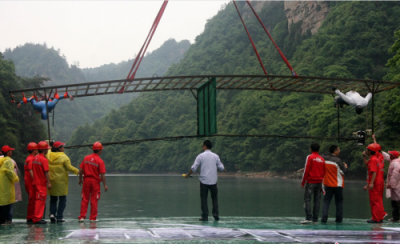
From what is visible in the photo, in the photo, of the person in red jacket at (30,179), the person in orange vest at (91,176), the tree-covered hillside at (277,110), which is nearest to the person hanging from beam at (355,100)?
the person in orange vest at (91,176)

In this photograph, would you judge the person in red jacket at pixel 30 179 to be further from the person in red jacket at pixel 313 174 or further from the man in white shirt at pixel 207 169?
the person in red jacket at pixel 313 174

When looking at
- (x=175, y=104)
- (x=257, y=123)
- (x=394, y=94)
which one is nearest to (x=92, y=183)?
(x=394, y=94)

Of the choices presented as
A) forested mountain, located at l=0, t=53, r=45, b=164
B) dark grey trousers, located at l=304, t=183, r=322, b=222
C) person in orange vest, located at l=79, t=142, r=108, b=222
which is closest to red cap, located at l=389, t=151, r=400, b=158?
dark grey trousers, located at l=304, t=183, r=322, b=222

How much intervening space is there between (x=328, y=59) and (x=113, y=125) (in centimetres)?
9385

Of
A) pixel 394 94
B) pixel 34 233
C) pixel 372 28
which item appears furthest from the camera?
pixel 372 28

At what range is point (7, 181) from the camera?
1359cm

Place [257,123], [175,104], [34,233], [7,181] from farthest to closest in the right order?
[175,104]
[257,123]
[7,181]
[34,233]

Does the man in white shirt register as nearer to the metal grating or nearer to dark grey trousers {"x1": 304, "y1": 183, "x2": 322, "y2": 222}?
dark grey trousers {"x1": 304, "y1": 183, "x2": 322, "y2": 222}

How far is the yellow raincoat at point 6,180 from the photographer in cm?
1345

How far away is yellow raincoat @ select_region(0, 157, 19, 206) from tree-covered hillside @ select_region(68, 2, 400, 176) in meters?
46.5

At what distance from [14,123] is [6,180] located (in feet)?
191

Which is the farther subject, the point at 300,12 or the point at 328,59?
the point at 300,12

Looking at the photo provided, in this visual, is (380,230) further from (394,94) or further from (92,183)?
(394,94)

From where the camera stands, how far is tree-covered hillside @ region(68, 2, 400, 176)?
90.3 metres
